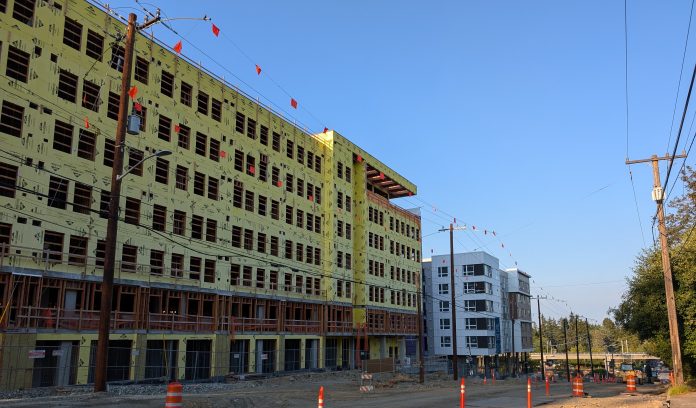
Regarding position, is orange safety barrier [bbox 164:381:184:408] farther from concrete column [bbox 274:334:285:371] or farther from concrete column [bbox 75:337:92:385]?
concrete column [bbox 274:334:285:371]

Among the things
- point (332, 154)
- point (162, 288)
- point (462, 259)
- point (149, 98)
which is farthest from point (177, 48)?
point (462, 259)

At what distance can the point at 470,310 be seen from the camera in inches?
3637

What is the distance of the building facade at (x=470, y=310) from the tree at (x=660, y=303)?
155 ft

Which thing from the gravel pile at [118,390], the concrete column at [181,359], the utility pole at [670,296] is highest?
the utility pole at [670,296]

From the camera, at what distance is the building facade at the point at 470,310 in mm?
91500

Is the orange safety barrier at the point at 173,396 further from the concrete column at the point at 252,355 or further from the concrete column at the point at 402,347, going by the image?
the concrete column at the point at 402,347

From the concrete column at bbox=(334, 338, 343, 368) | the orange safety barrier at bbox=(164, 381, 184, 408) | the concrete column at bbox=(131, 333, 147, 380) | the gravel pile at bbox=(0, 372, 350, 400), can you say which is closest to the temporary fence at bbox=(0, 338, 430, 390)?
the concrete column at bbox=(131, 333, 147, 380)

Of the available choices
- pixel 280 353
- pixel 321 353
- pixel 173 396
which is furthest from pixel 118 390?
pixel 321 353

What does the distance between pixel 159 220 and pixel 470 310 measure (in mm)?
65263

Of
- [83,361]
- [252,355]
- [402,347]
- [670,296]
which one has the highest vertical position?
[670,296]

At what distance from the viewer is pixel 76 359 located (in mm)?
30125

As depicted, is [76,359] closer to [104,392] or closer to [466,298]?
[104,392]

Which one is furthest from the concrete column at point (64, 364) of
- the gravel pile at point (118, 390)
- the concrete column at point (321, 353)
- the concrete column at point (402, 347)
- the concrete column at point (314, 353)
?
the concrete column at point (402, 347)

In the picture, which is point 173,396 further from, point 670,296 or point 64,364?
point 670,296
